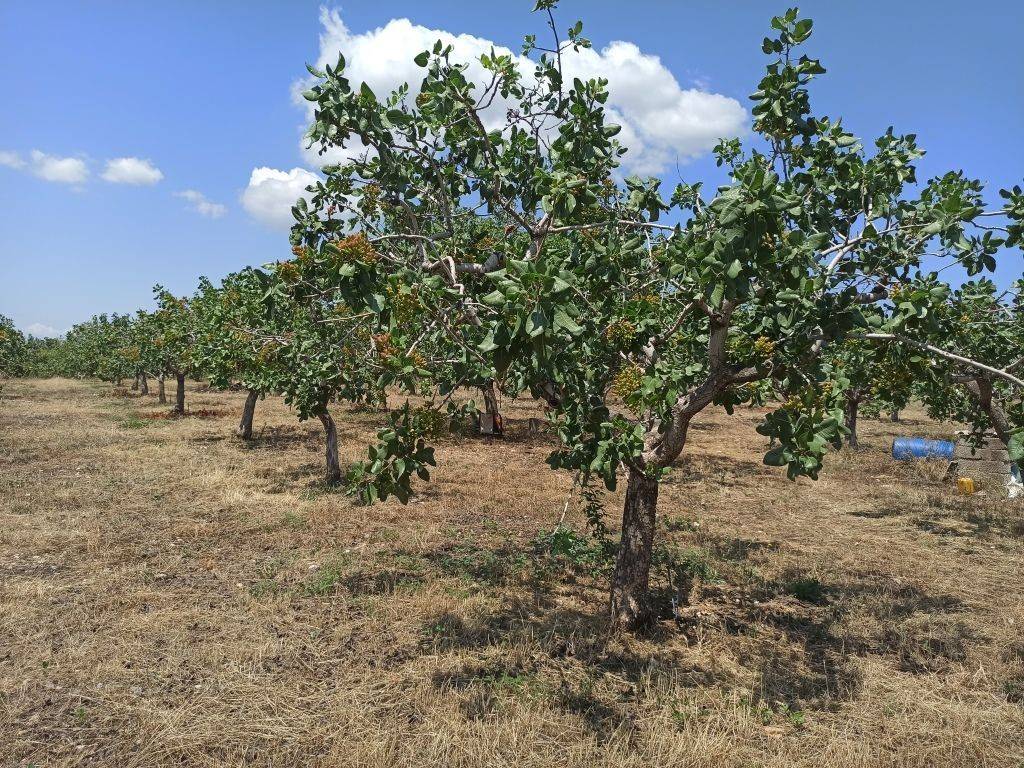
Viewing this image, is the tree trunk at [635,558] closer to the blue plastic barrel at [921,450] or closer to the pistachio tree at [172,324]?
the blue plastic barrel at [921,450]

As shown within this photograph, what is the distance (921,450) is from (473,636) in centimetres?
1868

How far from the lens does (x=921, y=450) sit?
19.9 m

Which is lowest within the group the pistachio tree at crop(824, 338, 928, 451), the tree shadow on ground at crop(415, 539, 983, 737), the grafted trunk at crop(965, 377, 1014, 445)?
the tree shadow on ground at crop(415, 539, 983, 737)

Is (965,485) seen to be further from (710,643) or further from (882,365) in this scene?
(710,643)

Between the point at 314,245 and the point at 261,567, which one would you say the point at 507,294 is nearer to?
the point at 314,245

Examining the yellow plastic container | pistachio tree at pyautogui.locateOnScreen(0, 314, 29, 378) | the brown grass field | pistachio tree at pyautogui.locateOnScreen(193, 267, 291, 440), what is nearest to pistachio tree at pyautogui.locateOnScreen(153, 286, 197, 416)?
pistachio tree at pyautogui.locateOnScreen(193, 267, 291, 440)

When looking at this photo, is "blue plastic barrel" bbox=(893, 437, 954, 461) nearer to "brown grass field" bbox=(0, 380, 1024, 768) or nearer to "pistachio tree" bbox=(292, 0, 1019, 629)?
"brown grass field" bbox=(0, 380, 1024, 768)

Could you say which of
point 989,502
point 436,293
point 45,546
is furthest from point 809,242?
point 989,502

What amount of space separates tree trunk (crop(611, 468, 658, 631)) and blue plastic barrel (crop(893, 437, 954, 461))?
16.8 m

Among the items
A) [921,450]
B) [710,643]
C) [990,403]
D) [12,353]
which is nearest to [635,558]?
[710,643]

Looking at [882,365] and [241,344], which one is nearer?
[882,365]

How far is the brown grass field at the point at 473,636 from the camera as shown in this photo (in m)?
4.51

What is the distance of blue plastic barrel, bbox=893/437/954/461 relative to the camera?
19.7 metres

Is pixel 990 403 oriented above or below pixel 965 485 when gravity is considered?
above
